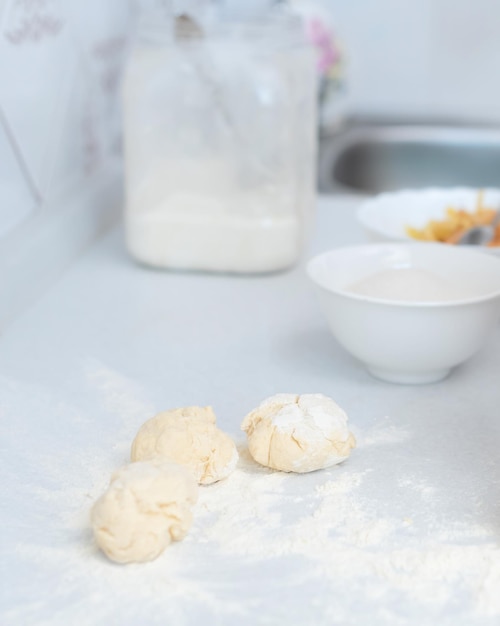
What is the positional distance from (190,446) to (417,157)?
4.61 feet

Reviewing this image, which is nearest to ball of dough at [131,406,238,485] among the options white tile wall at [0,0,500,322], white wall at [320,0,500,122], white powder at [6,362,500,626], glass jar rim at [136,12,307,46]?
white powder at [6,362,500,626]

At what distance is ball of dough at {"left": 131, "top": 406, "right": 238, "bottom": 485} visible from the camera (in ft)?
2.15

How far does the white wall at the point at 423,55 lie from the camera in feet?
6.91

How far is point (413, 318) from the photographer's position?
78cm

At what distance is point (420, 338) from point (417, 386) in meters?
0.06

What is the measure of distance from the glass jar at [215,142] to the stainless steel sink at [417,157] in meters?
0.83

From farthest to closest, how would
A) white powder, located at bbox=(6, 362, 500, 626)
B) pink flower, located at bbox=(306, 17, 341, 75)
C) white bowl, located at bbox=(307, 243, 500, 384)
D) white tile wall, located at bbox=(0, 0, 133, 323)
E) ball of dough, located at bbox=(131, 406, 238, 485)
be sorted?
pink flower, located at bbox=(306, 17, 341, 75) < white tile wall, located at bbox=(0, 0, 133, 323) < white bowl, located at bbox=(307, 243, 500, 384) < ball of dough, located at bbox=(131, 406, 238, 485) < white powder, located at bbox=(6, 362, 500, 626)

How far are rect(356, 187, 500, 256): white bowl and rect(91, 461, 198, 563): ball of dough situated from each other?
0.51 meters

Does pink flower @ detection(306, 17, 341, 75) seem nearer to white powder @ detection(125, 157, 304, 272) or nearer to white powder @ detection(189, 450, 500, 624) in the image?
white powder @ detection(125, 157, 304, 272)

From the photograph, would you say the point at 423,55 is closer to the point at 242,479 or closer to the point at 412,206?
the point at 412,206

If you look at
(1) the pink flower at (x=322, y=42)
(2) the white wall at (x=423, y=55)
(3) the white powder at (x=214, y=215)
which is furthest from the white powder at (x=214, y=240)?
(2) the white wall at (x=423, y=55)

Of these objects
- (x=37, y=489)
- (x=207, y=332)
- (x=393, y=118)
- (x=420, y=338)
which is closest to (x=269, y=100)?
(x=207, y=332)

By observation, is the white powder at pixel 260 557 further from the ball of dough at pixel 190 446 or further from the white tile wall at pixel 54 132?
the white tile wall at pixel 54 132

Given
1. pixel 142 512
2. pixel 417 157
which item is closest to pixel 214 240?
pixel 142 512
